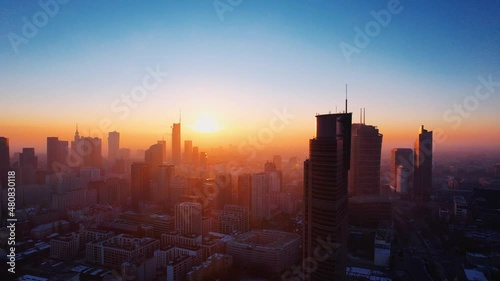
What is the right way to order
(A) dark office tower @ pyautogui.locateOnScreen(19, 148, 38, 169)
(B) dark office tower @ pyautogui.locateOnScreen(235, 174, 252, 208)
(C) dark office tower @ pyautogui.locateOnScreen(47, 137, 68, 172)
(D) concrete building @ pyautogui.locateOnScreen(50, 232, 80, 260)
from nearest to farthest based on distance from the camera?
(D) concrete building @ pyautogui.locateOnScreen(50, 232, 80, 260) < (B) dark office tower @ pyautogui.locateOnScreen(235, 174, 252, 208) < (A) dark office tower @ pyautogui.locateOnScreen(19, 148, 38, 169) < (C) dark office tower @ pyautogui.locateOnScreen(47, 137, 68, 172)

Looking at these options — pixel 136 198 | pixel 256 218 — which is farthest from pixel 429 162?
pixel 136 198

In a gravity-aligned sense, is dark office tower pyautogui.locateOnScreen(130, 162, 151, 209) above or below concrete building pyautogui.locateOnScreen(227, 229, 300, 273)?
above

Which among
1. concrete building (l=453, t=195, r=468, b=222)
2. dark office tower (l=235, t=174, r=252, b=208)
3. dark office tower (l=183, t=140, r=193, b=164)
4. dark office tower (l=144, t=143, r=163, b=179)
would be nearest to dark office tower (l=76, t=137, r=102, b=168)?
dark office tower (l=144, t=143, r=163, b=179)

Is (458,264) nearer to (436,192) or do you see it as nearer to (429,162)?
(429,162)

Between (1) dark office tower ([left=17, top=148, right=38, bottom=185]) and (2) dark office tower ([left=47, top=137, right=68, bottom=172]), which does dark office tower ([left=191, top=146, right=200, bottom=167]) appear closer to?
(2) dark office tower ([left=47, top=137, right=68, bottom=172])

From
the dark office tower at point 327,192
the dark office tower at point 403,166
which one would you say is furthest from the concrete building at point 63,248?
the dark office tower at point 403,166

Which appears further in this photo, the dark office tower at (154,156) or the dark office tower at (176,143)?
the dark office tower at (176,143)

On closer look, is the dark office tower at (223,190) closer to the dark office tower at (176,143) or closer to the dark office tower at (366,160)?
the dark office tower at (366,160)
